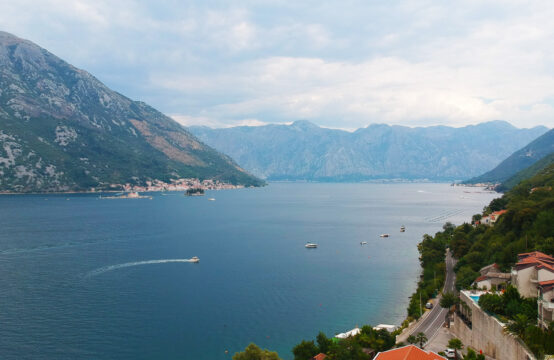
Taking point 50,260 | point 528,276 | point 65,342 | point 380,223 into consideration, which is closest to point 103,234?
point 50,260

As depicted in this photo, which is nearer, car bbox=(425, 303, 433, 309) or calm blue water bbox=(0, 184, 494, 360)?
calm blue water bbox=(0, 184, 494, 360)

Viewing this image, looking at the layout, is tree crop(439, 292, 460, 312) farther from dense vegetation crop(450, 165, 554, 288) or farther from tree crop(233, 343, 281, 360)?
tree crop(233, 343, 281, 360)

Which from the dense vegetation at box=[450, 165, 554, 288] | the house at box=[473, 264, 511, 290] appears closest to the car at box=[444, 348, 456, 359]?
the house at box=[473, 264, 511, 290]

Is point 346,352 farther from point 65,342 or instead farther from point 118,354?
point 65,342

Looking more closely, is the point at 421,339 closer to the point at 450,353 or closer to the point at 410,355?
the point at 450,353

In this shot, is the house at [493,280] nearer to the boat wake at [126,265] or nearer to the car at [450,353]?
the car at [450,353]

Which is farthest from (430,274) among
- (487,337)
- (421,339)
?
(487,337)
